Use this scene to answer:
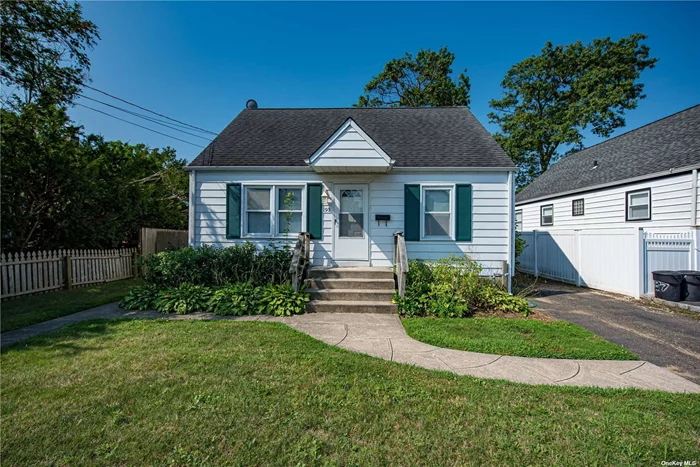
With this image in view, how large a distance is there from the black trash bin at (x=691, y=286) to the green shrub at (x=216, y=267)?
9.43m

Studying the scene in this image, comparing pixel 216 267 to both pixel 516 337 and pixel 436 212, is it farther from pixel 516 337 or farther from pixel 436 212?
pixel 516 337

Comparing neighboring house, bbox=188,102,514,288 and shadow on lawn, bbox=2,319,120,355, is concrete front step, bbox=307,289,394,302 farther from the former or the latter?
shadow on lawn, bbox=2,319,120,355

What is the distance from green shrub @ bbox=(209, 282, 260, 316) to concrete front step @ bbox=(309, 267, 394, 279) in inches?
58.8

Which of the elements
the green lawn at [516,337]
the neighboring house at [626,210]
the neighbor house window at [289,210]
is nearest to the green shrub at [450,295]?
the green lawn at [516,337]

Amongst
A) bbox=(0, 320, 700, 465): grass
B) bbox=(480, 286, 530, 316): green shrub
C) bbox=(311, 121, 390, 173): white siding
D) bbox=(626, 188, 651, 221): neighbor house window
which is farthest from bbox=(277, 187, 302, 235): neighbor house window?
bbox=(626, 188, 651, 221): neighbor house window

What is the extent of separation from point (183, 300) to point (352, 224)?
14.3 ft

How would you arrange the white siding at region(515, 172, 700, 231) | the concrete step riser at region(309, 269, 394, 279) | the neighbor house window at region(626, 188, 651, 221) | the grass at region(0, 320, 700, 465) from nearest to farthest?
the grass at region(0, 320, 700, 465)
the concrete step riser at region(309, 269, 394, 279)
the white siding at region(515, 172, 700, 231)
the neighbor house window at region(626, 188, 651, 221)

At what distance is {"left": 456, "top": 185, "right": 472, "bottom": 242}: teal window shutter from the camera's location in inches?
302

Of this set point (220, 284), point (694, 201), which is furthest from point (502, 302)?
point (694, 201)

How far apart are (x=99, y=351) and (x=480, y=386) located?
15.6 ft

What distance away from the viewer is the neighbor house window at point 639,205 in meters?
9.28

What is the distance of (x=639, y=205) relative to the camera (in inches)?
378

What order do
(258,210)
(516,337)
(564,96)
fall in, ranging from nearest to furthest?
(516,337)
(258,210)
(564,96)

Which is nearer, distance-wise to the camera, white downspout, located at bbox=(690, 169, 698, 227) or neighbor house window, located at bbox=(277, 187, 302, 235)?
white downspout, located at bbox=(690, 169, 698, 227)
